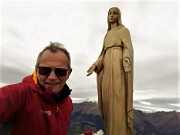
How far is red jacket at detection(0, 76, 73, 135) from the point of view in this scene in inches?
63.2

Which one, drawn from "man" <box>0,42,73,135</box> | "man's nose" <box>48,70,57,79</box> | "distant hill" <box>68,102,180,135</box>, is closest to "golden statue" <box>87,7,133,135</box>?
"man" <box>0,42,73,135</box>

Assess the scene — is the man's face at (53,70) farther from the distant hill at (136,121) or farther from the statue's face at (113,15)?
the distant hill at (136,121)

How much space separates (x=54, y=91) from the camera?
6.47 feet

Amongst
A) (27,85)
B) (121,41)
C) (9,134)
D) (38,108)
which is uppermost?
(121,41)

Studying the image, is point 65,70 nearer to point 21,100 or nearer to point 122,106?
point 21,100

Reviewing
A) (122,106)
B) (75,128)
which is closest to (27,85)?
(122,106)

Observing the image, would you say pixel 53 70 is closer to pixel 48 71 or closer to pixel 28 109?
pixel 48 71

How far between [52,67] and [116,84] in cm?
459

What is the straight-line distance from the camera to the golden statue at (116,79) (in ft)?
20.6

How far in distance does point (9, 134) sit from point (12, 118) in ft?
0.37

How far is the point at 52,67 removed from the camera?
6.34 ft

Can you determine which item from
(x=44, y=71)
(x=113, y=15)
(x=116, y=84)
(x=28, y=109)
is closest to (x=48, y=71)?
(x=44, y=71)

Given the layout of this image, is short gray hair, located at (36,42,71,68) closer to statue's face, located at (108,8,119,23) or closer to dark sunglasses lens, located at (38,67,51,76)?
dark sunglasses lens, located at (38,67,51,76)

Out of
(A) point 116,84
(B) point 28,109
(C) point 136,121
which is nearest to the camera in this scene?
(B) point 28,109
